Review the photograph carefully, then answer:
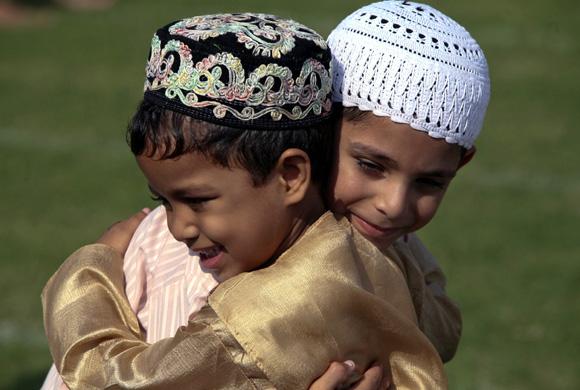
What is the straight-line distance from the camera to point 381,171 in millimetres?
2619

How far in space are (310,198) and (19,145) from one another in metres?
6.51

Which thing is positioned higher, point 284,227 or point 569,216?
point 284,227

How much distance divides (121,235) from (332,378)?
2.60 feet

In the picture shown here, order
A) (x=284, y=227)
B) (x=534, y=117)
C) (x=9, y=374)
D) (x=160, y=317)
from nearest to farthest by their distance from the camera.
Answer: (x=284, y=227)
(x=160, y=317)
(x=9, y=374)
(x=534, y=117)

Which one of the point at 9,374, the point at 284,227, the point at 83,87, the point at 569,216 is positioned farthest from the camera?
the point at 83,87

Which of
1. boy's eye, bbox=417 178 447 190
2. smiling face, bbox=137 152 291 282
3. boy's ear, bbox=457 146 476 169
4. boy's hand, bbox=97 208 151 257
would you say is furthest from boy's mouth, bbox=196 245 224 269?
boy's ear, bbox=457 146 476 169

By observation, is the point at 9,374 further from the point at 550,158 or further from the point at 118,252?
the point at 550,158

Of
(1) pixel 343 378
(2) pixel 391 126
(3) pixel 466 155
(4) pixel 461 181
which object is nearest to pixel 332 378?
(1) pixel 343 378

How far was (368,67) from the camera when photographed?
264 centimetres

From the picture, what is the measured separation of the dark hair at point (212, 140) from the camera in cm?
239

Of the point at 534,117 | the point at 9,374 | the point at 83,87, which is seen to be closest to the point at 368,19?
the point at 9,374

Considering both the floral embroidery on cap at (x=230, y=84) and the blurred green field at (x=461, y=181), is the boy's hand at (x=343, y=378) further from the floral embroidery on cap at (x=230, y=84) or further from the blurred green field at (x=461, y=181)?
the blurred green field at (x=461, y=181)

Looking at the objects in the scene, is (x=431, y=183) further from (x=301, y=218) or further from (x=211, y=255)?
(x=211, y=255)

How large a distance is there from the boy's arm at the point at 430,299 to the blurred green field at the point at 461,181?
224 centimetres
